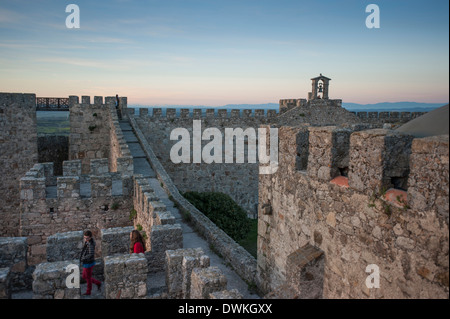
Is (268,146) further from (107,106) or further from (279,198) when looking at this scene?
(107,106)

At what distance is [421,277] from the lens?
2.78 meters

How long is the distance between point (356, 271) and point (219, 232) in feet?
16.3

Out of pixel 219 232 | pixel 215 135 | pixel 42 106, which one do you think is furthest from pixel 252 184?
pixel 219 232

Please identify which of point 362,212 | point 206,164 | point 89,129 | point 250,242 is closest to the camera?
point 362,212

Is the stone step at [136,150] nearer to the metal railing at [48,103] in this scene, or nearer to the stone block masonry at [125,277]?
the metal railing at [48,103]

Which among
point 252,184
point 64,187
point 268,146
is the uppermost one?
point 268,146

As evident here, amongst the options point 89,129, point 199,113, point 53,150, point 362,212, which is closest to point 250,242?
point 199,113

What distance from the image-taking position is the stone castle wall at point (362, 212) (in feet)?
8.77

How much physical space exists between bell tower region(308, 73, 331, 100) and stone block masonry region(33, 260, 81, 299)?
19.7m

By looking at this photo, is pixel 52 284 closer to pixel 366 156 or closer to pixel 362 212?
pixel 362 212

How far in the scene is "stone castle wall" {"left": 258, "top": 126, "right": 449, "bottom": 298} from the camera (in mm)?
2672

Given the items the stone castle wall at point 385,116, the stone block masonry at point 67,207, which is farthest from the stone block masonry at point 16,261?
the stone castle wall at point 385,116

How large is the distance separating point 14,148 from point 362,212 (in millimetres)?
17406

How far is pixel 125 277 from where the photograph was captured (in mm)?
4910
